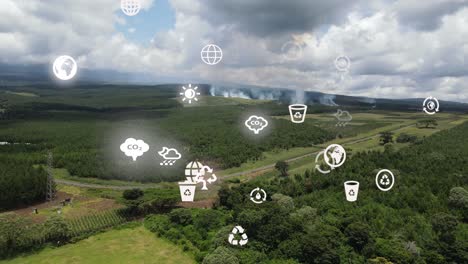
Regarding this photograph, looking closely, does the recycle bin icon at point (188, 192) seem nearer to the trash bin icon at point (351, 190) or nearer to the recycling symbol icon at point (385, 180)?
the trash bin icon at point (351, 190)

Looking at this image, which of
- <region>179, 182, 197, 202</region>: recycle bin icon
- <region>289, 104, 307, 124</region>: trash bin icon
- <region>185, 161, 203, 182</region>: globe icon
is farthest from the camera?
<region>185, 161, 203, 182</region>: globe icon

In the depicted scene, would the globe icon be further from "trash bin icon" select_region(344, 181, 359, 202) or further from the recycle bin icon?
"trash bin icon" select_region(344, 181, 359, 202)

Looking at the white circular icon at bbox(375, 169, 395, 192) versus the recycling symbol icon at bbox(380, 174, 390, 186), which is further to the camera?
the recycling symbol icon at bbox(380, 174, 390, 186)

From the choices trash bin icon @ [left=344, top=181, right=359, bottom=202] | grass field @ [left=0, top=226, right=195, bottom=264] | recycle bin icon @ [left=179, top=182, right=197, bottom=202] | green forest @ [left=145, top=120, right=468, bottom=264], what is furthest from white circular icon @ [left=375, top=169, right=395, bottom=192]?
grass field @ [left=0, top=226, right=195, bottom=264]

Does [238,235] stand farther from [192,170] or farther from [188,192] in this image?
[192,170]

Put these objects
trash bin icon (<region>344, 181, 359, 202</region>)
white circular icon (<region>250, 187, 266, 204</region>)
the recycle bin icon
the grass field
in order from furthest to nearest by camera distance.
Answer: the recycle bin icon
white circular icon (<region>250, 187, 266, 204</region>)
trash bin icon (<region>344, 181, 359, 202</region>)
the grass field

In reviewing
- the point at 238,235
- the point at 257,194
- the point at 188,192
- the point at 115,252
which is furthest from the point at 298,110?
the point at 115,252

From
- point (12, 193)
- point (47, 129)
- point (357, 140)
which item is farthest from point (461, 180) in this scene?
point (47, 129)
